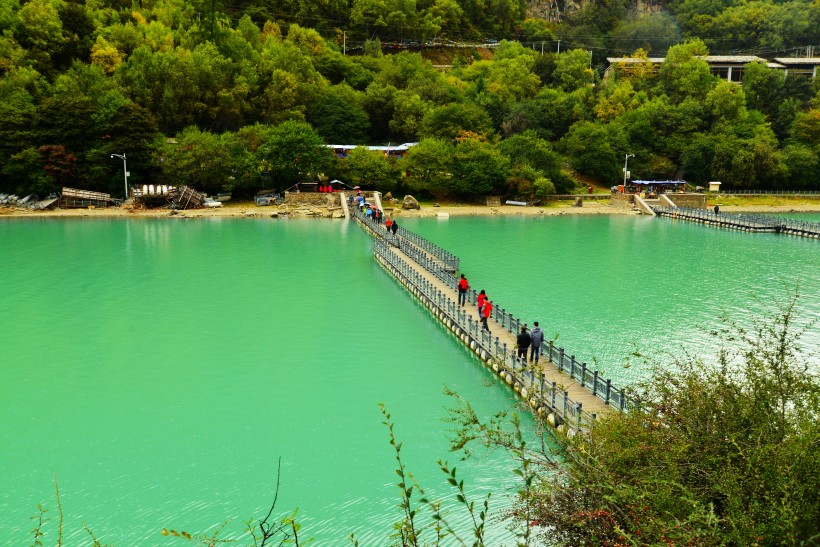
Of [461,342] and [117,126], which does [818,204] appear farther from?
[117,126]

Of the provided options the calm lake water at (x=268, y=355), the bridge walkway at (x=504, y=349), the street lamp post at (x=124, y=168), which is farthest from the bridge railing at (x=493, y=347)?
the street lamp post at (x=124, y=168)

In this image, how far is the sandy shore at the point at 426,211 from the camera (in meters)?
52.9

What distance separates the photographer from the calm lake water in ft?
43.2

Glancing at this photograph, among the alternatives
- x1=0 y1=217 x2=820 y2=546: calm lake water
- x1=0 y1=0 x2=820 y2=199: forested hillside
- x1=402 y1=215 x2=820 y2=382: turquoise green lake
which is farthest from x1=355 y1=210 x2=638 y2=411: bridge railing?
x1=0 y1=0 x2=820 y2=199: forested hillside

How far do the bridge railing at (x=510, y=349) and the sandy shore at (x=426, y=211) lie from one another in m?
18.7

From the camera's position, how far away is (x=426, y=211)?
56.7 metres

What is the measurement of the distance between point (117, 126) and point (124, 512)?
5016 cm

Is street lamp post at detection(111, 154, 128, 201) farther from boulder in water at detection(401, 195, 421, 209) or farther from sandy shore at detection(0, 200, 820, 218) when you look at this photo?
boulder in water at detection(401, 195, 421, 209)

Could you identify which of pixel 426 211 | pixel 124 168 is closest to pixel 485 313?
pixel 426 211

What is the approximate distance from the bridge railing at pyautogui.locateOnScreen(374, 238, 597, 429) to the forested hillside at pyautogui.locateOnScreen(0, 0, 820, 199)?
21.9m

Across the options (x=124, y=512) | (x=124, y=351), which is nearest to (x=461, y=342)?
(x=124, y=351)

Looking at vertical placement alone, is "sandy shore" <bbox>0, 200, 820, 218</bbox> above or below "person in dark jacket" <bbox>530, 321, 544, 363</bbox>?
above

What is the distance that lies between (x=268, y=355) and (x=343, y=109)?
52842 millimetres

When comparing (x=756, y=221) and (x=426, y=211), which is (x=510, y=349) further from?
(x=426, y=211)
